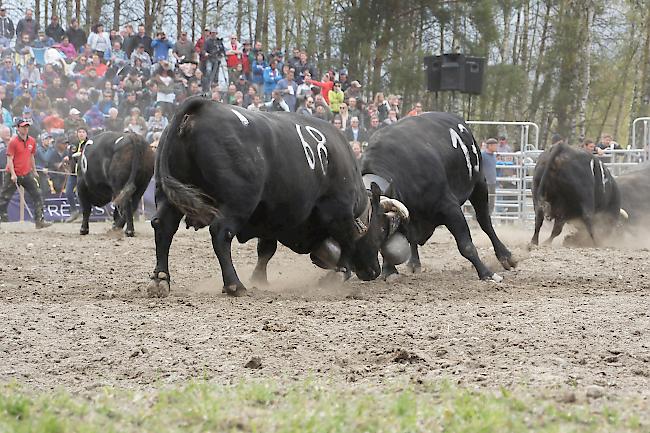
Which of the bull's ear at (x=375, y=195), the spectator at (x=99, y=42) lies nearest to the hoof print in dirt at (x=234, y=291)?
the bull's ear at (x=375, y=195)

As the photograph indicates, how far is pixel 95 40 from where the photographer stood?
2264cm

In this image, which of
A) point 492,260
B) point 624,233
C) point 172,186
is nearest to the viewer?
point 172,186

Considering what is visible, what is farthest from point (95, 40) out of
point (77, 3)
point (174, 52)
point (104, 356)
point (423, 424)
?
point (423, 424)

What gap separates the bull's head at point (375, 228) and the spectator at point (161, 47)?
46.4 feet

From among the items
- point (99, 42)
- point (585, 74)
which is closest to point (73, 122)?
point (99, 42)

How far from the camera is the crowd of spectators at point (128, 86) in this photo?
20.7m

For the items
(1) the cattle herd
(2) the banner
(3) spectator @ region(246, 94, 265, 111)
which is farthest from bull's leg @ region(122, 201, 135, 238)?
(3) spectator @ region(246, 94, 265, 111)

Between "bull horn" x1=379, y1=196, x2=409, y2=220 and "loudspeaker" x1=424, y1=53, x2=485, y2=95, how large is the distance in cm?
1134

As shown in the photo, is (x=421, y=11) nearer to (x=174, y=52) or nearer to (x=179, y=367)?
(x=174, y=52)

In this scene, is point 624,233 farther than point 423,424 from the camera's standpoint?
Yes

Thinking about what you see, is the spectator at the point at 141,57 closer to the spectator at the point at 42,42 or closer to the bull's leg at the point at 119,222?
the spectator at the point at 42,42

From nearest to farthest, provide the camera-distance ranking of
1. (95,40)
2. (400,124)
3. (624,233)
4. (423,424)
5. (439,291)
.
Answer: (423,424), (439,291), (400,124), (624,233), (95,40)

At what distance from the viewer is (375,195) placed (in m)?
10.0

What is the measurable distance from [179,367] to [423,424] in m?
1.98
